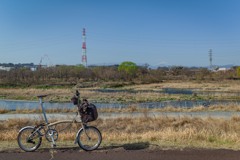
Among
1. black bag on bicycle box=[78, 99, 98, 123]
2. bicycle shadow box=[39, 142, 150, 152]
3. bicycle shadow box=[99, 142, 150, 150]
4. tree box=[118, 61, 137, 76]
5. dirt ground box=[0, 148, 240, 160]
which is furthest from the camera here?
tree box=[118, 61, 137, 76]

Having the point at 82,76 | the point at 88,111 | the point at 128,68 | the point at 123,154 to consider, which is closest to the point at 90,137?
the point at 88,111

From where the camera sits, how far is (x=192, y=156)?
610 cm

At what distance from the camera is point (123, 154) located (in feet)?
20.7

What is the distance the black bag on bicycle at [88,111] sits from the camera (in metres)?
6.57

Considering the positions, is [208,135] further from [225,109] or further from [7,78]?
[7,78]

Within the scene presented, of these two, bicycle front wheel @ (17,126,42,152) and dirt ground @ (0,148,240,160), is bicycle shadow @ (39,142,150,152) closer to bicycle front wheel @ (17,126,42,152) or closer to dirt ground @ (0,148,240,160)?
dirt ground @ (0,148,240,160)

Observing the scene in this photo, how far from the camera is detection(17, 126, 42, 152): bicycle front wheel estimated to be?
6699mm

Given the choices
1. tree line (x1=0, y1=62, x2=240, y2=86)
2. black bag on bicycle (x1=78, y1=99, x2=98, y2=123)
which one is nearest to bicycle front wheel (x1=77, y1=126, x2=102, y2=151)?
black bag on bicycle (x1=78, y1=99, x2=98, y2=123)

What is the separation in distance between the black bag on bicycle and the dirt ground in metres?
0.79

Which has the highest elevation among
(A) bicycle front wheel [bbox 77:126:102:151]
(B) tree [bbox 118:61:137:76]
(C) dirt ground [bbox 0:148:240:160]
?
(B) tree [bbox 118:61:137:76]

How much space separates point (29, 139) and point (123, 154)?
7.51ft

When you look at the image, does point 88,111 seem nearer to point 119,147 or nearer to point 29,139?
point 119,147

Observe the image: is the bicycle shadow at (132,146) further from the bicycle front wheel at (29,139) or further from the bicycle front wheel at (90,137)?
the bicycle front wheel at (29,139)

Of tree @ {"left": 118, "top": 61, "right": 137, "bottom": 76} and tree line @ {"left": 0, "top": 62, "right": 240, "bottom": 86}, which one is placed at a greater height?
tree @ {"left": 118, "top": 61, "right": 137, "bottom": 76}
